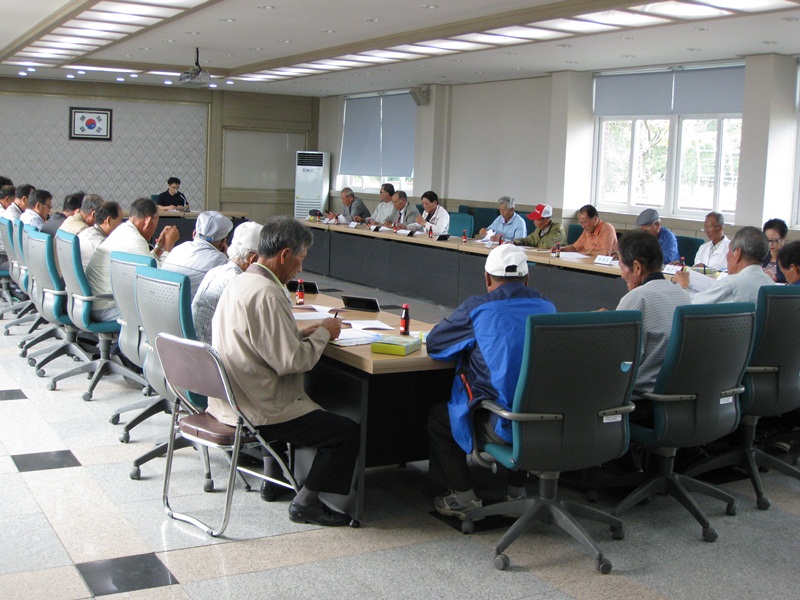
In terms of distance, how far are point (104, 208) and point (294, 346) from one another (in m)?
3.32

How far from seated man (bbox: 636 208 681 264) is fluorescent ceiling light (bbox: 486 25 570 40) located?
1941 millimetres

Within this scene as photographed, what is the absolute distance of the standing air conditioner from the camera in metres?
16.9

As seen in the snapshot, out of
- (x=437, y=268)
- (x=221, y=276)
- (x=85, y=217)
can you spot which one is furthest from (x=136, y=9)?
(x=221, y=276)

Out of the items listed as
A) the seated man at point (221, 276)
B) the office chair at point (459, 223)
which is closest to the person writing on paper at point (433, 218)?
the office chair at point (459, 223)

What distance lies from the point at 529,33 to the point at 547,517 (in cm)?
619

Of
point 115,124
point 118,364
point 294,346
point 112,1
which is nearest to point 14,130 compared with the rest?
point 115,124

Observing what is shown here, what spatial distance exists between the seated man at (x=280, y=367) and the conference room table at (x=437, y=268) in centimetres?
431

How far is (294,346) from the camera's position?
131 inches

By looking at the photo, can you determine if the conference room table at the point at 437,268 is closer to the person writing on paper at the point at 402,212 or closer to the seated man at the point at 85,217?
the person writing on paper at the point at 402,212

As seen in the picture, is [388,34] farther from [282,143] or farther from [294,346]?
[282,143]

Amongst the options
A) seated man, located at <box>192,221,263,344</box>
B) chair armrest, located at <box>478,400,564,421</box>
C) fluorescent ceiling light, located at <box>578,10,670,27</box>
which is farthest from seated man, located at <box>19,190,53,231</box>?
chair armrest, located at <box>478,400,564,421</box>

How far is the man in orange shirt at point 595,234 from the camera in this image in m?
8.70

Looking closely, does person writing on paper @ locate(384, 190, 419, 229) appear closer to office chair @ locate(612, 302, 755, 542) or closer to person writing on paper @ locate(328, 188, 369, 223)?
person writing on paper @ locate(328, 188, 369, 223)

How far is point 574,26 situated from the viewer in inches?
316
